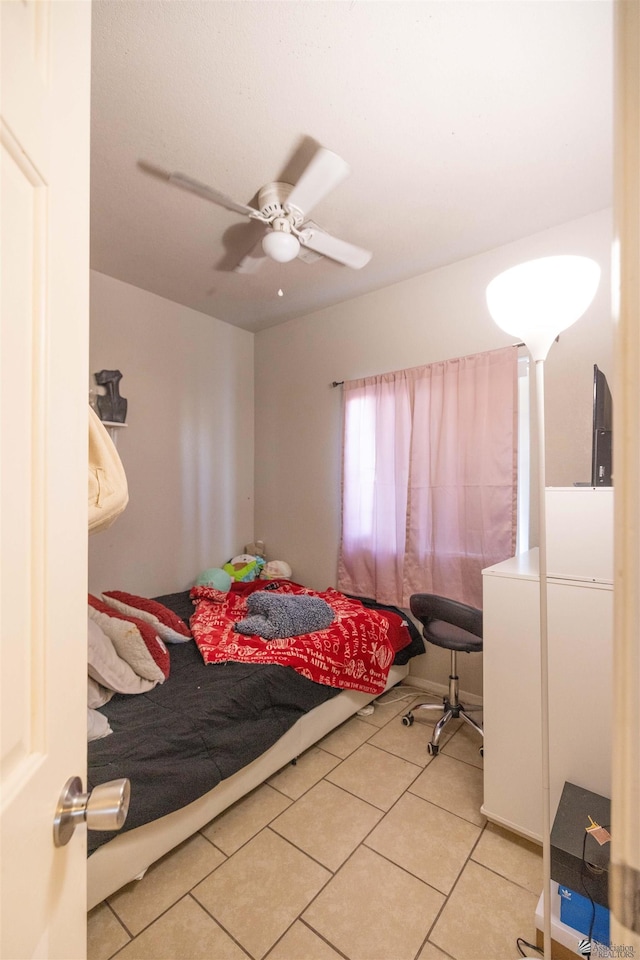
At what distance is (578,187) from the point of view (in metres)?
2.01

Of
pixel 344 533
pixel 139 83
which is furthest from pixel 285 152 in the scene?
pixel 344 533

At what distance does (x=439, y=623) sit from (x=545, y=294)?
6.24 ft

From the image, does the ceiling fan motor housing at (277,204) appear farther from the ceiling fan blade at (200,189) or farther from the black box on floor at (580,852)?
the black box on floor at (580,852)

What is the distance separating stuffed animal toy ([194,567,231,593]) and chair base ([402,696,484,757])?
1.62 meters

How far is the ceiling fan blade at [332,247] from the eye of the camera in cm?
192

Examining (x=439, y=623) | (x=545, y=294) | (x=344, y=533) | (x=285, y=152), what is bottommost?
(x=439, y=623)

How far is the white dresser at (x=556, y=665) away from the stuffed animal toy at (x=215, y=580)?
2154 millimetres

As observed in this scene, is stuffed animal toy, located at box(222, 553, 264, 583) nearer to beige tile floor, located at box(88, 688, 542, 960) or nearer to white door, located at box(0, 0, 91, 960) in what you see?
beige tile floor, located at box(88, 688, 542, 960)

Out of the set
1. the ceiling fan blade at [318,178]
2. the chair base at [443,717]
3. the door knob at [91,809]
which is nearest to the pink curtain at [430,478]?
the chair base at [443,717]

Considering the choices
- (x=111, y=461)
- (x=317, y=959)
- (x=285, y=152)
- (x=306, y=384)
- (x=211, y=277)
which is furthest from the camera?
(x=306, y=384)

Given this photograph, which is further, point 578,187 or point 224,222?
point 224,222

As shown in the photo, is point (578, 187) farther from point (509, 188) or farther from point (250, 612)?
point (250, 612)

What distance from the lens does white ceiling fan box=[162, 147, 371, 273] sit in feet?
5.10

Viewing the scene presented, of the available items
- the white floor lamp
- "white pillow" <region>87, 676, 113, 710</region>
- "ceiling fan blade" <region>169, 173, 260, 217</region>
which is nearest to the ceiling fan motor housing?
"ceiling fan blade" <region>169, 173, 260, 217</region>
